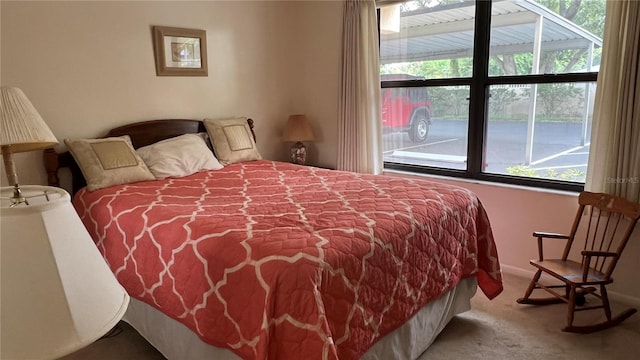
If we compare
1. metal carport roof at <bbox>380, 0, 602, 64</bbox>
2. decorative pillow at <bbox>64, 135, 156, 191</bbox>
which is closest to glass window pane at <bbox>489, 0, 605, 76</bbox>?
metal carport roof at <bbox>380, 0, 602, 64</bbox>

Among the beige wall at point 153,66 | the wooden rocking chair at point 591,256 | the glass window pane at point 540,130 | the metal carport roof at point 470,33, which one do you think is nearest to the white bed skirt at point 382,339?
the wooden rocking chair at point 591,256

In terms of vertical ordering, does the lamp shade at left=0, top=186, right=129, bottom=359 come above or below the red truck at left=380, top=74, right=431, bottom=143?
below

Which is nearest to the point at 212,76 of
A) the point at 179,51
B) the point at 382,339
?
the point at 179,51

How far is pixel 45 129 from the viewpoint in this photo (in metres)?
2.24

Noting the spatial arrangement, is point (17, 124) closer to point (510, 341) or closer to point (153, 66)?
point (153, 66)

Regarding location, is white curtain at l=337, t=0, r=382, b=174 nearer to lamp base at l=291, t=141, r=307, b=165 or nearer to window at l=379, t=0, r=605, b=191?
window at l=379, t=0, r=605, b=191

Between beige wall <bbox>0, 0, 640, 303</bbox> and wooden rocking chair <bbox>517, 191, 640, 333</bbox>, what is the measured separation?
5.4 inches

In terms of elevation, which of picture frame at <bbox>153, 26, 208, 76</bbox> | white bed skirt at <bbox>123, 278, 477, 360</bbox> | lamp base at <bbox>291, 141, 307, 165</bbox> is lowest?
white bed skirt at <bbox>123, 278, 477, 360</bbox>

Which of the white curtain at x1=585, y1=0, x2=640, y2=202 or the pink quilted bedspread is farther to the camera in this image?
the white curtain at x1=585, y1=0, x2=640, y2=202

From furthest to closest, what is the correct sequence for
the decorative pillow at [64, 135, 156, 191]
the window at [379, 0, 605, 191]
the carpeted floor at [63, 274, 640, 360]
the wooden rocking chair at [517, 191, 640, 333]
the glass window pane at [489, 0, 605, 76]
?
the window at [379, 0, 605, 191] < the glass window pane at [489, 0, 605, 76] < the decorative pillow at [64, 135, 156, 191] < the wooden rocking chair at [517, 191, 640, 333] < the carpeted floor at [63, 274, 640, 360]

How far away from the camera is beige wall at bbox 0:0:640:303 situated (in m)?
2.79

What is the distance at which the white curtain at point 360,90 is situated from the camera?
12.3 feet

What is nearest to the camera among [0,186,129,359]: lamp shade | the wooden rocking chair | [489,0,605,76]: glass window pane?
[0,186,129,359]: lamp shade

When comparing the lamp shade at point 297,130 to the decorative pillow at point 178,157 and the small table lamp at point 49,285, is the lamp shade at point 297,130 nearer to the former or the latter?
the decorative pillow at point 178,157
